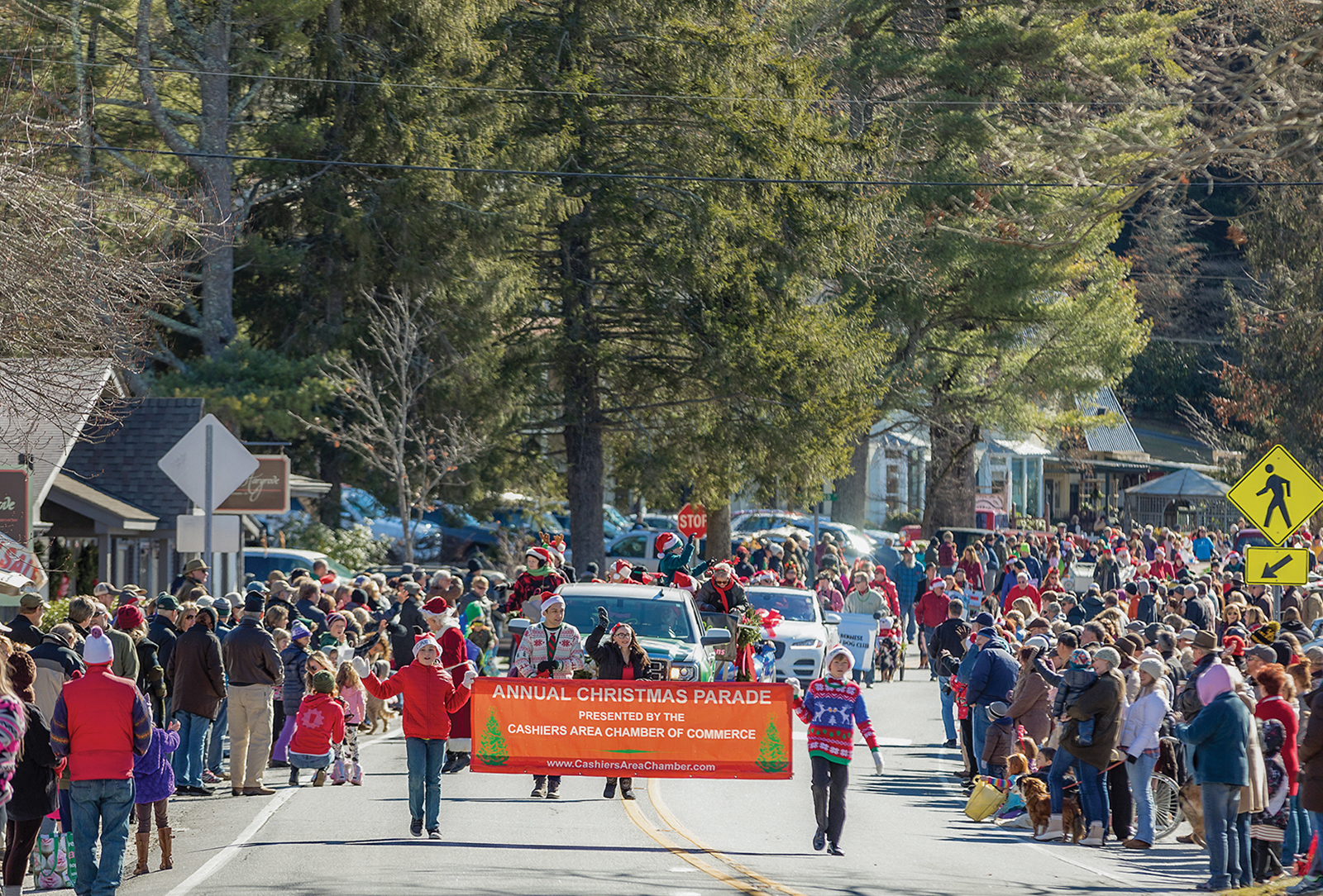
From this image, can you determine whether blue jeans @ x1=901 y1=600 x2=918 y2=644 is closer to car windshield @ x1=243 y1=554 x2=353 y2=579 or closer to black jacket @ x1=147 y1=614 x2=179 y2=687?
car windshield @ x1=243 y1=554 x2=353 y2=579

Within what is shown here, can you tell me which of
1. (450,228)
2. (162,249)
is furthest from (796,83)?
(162,249)

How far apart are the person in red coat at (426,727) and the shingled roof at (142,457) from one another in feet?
49.1

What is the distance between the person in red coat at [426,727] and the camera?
1330cm

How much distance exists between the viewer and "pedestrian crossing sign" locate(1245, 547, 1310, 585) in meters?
16.6

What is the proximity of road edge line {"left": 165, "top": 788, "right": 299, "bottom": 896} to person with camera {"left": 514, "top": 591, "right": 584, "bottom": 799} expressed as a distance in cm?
252

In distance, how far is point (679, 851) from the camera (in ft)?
42.4

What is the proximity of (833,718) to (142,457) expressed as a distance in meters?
18.2

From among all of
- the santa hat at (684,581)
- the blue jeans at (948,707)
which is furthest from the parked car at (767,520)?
the blue jeans at (948,707)

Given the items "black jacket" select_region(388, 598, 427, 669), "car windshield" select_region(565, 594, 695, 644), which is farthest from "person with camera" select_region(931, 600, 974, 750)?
"black jacket" select_region(388, 598, 427, 669)

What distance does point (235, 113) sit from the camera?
3434 cm

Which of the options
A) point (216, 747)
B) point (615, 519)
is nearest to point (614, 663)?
point (216, 747)

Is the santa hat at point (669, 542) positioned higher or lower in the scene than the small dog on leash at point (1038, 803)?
higher

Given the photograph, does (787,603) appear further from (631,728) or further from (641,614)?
(631,728)

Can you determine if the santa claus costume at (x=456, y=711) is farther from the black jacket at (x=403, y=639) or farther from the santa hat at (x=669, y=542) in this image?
the santa hat at (x=669, y=542)
